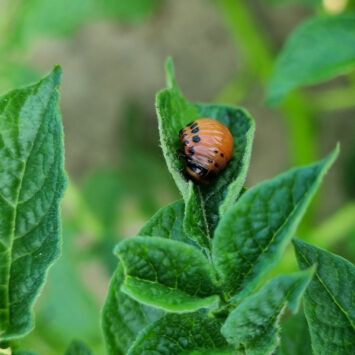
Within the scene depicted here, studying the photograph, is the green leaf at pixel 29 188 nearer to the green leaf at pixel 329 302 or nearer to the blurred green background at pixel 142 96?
the green leaf at pixel 329 302

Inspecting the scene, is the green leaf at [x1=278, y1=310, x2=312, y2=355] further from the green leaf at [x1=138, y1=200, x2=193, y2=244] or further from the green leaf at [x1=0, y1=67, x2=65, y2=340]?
the green leaf at [x1=0, y1=67, x2=65, y2=340]

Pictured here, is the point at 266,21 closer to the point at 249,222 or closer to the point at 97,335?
the point at 97,335

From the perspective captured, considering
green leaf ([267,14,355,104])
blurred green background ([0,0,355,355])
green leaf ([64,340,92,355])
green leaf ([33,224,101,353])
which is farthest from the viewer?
blurred green background ([0,0,355,355])

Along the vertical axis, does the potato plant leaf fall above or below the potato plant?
below

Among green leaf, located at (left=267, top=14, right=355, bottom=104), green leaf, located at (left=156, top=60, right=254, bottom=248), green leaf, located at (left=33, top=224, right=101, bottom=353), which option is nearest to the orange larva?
green leaf, located at (left=156, top=60, right=254, bottom=248)

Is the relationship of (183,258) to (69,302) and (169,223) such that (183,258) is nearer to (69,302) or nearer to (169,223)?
(169,223)

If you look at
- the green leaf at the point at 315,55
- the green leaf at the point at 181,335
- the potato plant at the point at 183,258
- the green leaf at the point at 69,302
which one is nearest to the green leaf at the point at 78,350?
the potato plant at the point at 183,258
